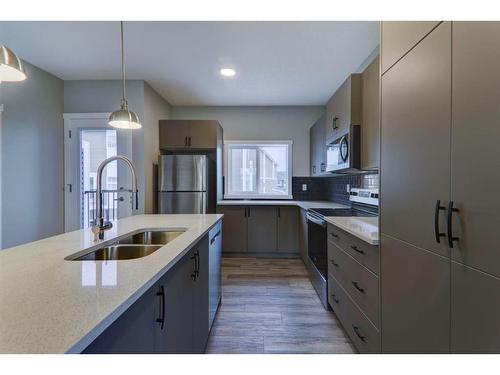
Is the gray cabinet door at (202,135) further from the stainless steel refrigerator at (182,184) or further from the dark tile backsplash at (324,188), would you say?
the dark tile backsplash at (324,188)

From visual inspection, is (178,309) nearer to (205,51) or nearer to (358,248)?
(358,248)

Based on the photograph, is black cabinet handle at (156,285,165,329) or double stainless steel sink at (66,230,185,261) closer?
black cabinet handle at (156,285,165,329)

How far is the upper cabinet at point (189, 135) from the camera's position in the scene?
424cm

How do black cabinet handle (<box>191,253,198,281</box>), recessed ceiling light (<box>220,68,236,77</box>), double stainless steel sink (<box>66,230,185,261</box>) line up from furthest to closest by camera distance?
recessed ceiling light (<box>220,68,236,77</box>) < black cabinet handle (<box>191,253,198,281</box>) < double stainless steel sink (<box>66,230,185,261</box>)

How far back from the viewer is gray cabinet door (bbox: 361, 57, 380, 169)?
7.22 feet

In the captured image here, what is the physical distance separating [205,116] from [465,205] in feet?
14.4

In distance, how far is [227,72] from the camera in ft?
10.8

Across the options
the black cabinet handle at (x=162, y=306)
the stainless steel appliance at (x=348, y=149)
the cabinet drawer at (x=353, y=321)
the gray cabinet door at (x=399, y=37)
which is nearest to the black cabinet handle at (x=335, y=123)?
the stainless steel appliance at (x=348, y=149)

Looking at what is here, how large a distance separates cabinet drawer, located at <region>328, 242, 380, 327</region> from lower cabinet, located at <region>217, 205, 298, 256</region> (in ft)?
5.84

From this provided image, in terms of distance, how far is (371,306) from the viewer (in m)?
1.70

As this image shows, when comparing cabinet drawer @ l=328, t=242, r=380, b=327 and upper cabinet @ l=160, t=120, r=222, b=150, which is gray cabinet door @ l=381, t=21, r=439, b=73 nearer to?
cabinet drawer @ l=328, t=242, r=380, b=327

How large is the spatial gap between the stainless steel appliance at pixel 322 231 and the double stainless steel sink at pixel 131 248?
4.97 ft

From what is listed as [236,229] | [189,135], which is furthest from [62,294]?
[189,135]

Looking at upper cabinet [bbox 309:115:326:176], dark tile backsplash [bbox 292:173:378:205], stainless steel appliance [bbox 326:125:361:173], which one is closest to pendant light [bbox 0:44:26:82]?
stainless steel appliance [bbox 326:125:361:173]
